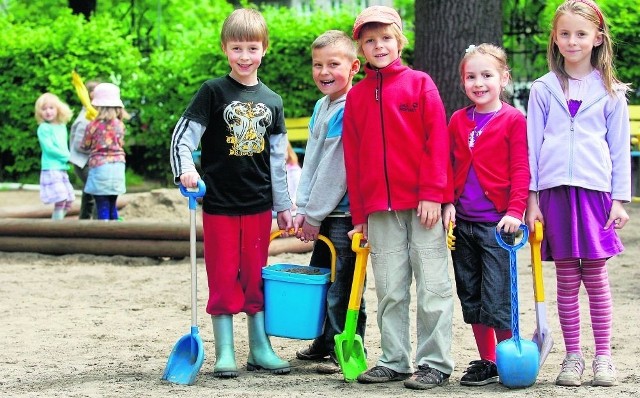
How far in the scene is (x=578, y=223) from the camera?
4730 mm

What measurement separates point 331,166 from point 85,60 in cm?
1008

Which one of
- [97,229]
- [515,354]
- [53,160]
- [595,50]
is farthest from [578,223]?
[53,160]

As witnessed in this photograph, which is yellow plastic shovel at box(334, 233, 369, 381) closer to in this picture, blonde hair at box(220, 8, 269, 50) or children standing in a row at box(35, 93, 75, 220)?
blonde hair at box(220, 8, 269, 50)

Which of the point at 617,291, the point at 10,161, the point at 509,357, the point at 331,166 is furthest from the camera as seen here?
the point at 10,161

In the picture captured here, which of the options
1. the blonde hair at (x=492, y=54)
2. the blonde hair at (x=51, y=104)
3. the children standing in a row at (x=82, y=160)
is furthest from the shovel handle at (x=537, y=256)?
the blonde hair at (x=51, y=104)

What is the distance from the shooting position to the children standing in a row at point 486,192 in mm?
4734

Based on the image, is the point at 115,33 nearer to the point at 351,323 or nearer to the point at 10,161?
the point at 10,161

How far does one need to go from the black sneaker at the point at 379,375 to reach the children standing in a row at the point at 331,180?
301mm

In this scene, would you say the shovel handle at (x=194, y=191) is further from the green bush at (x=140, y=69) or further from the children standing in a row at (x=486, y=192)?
the green bush at (x=140, y=69)

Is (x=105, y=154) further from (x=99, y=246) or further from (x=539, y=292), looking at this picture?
(x=539, y=292)

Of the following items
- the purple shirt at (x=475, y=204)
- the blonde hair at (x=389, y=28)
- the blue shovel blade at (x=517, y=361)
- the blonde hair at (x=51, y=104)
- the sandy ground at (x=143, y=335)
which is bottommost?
the sandy ground at (x=143, y=335)

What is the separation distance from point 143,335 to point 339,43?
2019mm

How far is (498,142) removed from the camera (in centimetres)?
473

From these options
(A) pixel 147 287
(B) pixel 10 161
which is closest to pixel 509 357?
(A) pixel 147 287
